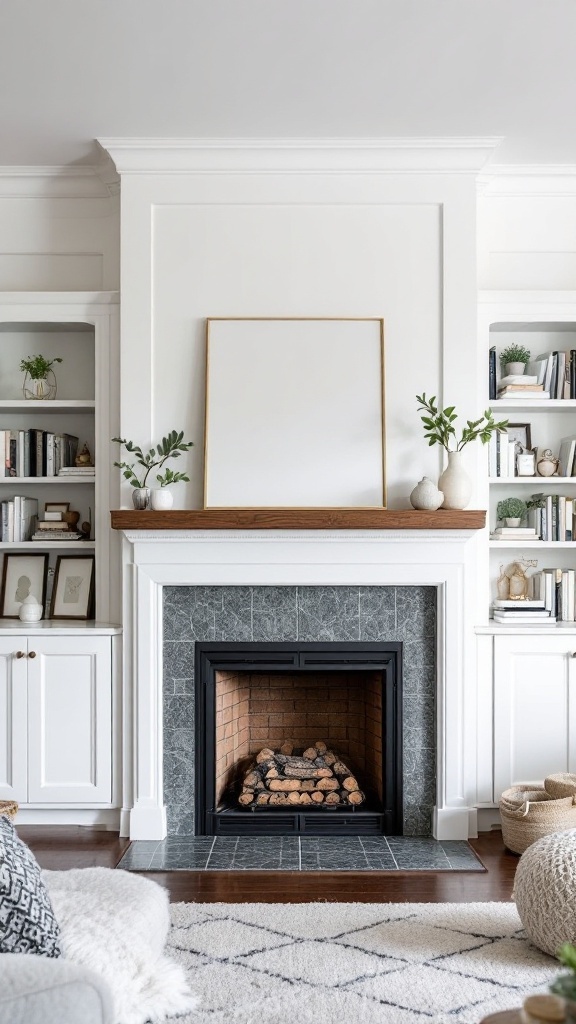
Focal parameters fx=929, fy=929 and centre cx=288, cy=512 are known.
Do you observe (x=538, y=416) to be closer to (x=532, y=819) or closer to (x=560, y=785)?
(x=560, y=785)

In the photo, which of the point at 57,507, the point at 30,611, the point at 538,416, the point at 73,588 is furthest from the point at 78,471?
the point at 538,416

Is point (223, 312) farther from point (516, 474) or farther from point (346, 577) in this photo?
point (516, 474)

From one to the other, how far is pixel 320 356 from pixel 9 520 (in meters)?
1.69

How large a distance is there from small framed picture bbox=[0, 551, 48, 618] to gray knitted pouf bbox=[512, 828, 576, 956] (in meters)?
2.66

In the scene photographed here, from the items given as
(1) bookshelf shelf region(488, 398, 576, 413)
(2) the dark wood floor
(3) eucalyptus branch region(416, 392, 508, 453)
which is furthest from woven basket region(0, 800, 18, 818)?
(1) bookshelf shelf region(488, 398, 576, 413)

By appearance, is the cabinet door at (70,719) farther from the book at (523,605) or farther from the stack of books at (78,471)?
the book at (523,605)

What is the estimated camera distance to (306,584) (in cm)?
402

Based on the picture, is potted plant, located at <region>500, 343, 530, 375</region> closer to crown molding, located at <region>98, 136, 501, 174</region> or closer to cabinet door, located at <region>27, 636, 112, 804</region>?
crown molding, located at <region>98, 136, 501, 174</region>

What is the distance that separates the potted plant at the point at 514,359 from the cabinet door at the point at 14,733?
2.57 meters

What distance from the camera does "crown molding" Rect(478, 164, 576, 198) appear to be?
4340 millimetres

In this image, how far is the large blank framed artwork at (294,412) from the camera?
13.3 feet

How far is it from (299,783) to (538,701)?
44.4 inches

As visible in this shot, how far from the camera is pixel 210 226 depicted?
412cm

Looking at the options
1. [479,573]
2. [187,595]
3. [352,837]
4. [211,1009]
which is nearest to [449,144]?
[479,573]
